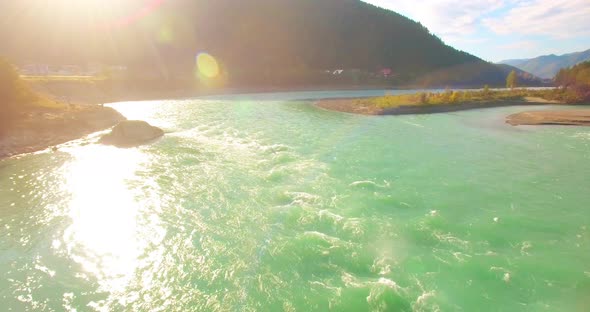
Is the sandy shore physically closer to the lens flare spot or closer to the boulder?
the boulder

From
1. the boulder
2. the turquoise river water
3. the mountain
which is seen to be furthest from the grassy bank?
the mountain

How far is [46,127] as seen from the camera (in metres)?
31.7

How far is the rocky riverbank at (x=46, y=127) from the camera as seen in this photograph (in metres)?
27.5

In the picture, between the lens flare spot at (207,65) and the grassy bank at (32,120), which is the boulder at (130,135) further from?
the lens flare spot at (207,65)

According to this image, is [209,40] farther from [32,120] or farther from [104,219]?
[104,219]

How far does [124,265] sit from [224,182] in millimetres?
8413

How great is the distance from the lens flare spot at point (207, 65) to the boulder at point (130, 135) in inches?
3556

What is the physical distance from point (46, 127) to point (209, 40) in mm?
152407

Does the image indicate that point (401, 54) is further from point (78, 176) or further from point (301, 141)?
point (78, 176)

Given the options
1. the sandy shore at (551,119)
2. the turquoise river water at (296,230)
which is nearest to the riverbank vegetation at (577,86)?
the sandy shore at (551,119)

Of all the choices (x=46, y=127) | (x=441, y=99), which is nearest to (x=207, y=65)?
(x=441, y=99)

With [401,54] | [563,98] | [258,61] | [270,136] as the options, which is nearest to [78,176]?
[270,136]

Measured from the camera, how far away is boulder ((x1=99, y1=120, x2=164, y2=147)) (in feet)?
99.4

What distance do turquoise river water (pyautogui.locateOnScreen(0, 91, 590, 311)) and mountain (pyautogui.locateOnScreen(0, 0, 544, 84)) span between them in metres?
97.8
